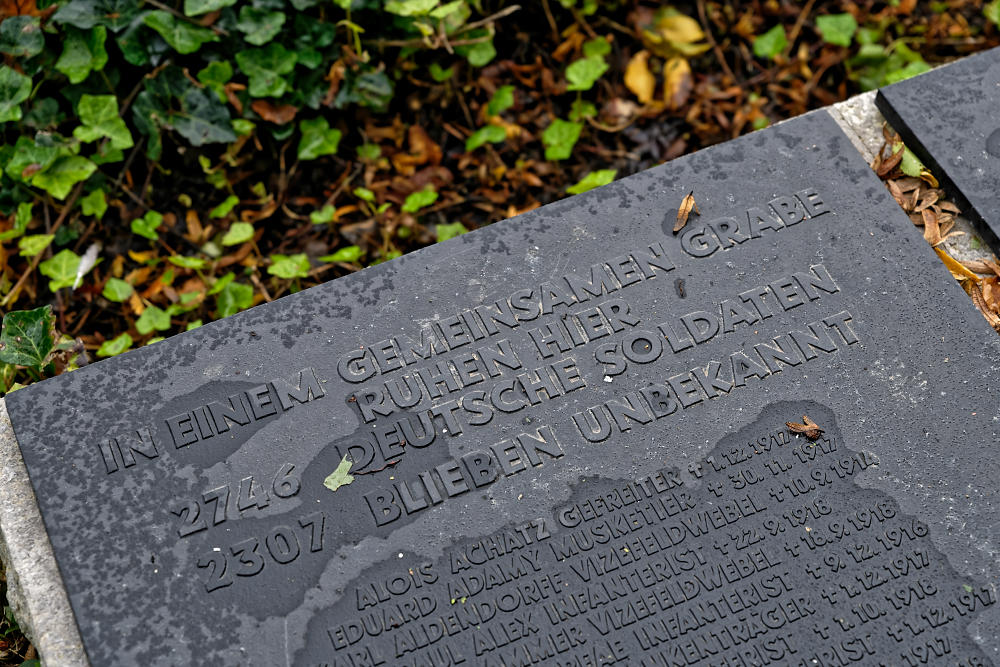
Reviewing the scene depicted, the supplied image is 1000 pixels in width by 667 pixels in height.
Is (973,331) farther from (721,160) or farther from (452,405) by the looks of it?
(452,405)

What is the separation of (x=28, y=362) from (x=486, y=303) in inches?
54.0

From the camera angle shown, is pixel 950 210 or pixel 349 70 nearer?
pixel 950 210

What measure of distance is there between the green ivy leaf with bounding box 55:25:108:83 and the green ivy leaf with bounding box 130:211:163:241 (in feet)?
1.71

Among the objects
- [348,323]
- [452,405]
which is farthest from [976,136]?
[348,323]

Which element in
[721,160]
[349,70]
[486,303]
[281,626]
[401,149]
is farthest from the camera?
[401,149]

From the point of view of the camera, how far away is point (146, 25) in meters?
3.17

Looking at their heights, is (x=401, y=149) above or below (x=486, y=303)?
above

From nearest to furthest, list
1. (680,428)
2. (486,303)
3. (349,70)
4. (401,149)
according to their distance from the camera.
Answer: (680,428), (486,303), (349,70), (401,149)

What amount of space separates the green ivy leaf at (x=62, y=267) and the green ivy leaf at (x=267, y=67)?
0.88 m

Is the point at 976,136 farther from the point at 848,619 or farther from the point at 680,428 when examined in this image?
the point at 848,619

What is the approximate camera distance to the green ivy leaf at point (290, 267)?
318 centimetres

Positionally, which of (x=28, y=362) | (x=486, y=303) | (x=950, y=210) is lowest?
(x=950, y=210)

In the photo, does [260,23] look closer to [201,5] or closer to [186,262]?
[201,5]

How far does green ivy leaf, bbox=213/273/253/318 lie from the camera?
3141 mm
